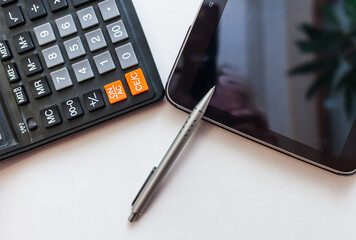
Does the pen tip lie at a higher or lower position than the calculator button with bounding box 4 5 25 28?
lower

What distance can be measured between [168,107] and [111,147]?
2.7 inches

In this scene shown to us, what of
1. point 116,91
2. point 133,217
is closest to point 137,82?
point 116,91

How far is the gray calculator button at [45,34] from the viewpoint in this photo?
0.39 metres

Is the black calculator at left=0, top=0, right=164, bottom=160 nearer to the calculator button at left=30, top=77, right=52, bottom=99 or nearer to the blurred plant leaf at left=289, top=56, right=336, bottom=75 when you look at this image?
the calculator button at left=30, top=77, right=52, bottom=99

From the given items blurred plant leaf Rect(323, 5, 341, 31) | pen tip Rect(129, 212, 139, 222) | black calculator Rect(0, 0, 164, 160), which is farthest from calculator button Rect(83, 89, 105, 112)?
blurred plant leaf Rect(323, 5, 341, 31)

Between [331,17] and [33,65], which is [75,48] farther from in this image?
[331,17]

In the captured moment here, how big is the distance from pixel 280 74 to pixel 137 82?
5.2 inches

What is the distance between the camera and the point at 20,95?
1.26ft

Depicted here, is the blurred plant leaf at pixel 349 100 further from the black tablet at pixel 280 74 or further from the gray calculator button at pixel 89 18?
the gray calculator button at pixel 89 18

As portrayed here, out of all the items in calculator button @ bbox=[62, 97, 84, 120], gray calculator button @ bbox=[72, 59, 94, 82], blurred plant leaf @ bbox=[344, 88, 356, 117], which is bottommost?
blurred plant leaf @ bbox=[344, 88, 356, 117]

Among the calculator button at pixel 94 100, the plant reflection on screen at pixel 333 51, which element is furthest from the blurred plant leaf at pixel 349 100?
the calculator button at pixel 94 100

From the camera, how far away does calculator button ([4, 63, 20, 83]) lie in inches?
15.2

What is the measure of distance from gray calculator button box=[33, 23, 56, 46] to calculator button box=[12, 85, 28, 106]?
5cm

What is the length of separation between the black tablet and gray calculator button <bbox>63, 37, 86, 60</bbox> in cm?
9
